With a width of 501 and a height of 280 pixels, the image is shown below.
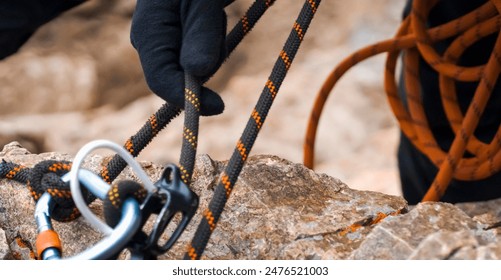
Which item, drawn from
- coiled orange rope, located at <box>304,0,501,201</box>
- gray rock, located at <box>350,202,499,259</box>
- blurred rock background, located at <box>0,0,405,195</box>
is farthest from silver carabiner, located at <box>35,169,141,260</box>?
blurred rock background, located at <box>0,0,405,195</box>

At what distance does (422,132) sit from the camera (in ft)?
5.53

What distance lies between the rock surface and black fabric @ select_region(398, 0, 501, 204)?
0.78m

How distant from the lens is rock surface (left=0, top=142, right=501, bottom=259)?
869 mm

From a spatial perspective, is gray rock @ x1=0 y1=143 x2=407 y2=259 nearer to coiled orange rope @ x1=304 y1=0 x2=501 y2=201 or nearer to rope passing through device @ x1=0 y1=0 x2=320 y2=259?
rope passing through device @ x1=0 y1=0 x2=320 y2=259

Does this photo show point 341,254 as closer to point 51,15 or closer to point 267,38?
point 51,15

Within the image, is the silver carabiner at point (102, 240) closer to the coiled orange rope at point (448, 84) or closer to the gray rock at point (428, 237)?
the gray rock at point (428, 237)

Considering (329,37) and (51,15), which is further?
(329,37)

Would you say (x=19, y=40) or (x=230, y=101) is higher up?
(x=19, y=40)

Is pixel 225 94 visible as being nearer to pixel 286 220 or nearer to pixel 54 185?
pixel 286 220

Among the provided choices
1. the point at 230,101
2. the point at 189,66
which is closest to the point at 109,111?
the point at 230,101

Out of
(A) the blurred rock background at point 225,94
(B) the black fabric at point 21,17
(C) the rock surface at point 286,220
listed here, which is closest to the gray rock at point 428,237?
(C) the rock surface at point 286,220

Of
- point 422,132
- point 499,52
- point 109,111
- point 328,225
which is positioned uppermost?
point 499,52

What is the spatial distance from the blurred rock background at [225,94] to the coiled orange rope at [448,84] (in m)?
1.08
